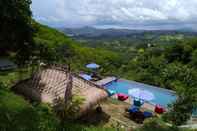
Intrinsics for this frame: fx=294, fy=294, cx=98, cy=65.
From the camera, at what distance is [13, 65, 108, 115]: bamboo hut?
14.7m

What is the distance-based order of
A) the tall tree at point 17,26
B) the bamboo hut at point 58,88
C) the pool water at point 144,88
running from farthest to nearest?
the pool water at point 144,88
the tall tree at point 17,26
the bamboo hut at point 58,88

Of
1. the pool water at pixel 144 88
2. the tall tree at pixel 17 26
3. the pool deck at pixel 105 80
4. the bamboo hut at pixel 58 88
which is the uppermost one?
the tall tree at pixel 17 26

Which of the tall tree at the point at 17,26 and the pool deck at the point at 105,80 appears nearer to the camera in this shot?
the tall tree at the point at 17,26

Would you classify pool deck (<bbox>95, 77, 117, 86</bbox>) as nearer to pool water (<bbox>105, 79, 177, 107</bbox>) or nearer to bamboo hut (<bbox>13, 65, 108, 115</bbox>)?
pool water (<bbox>105, 79, 177, 107</bbox>)

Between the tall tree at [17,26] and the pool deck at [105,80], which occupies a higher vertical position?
the tall tree at [17,26]

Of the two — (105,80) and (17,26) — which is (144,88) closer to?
(105,80)

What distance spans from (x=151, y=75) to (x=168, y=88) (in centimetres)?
→ 337

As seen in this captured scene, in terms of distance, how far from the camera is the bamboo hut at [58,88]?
14.7 m

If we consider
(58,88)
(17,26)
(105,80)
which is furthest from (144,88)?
(58,88)

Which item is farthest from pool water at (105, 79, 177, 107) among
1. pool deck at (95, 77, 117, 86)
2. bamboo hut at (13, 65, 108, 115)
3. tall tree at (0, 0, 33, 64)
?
bamboo hut at (13, 65, 108, 115)

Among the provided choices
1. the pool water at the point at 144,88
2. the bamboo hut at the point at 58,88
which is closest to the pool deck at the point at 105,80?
the pool water at the point at 144,88

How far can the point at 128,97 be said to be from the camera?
2342cm

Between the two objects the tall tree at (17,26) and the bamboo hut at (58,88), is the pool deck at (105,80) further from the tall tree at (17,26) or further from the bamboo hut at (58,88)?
the bamboo hut at (58,88)

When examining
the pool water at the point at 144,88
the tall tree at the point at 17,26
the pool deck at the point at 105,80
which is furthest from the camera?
the pool deck at the point at 105,80
